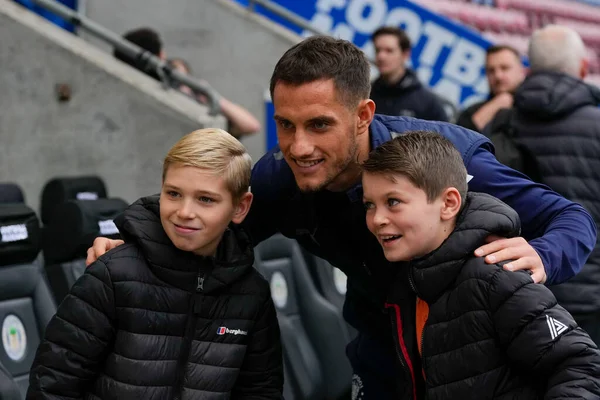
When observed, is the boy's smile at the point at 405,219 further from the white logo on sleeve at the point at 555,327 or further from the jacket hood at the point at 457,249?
the white logo on sleeve at the point at 555,327

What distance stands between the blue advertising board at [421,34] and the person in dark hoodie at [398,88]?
2195 mm

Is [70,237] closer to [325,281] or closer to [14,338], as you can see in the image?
[14,338]

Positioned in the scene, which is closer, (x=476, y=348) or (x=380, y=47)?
(x=476, y=348)

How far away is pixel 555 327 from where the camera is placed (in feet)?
7.36

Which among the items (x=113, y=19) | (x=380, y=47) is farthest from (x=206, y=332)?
(x=113, y=19)

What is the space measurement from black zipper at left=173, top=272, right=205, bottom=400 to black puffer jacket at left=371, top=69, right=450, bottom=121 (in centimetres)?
386

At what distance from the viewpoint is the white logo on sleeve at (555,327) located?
2234 mm

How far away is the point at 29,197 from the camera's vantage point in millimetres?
6043

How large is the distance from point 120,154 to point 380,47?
6.40ft

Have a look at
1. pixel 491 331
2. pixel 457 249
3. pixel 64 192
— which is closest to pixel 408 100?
pixel 64 192

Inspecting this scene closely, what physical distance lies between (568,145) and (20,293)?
228 cm

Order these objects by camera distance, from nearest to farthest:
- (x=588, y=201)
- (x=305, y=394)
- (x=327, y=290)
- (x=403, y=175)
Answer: (x=403, y=175)
(x=588, y=201)
(x=305, y=394)
(x=327, y=290)

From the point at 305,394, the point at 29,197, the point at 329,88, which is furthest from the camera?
the point at 29,197

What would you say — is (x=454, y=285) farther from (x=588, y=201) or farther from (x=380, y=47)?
(x=380, y=47)
